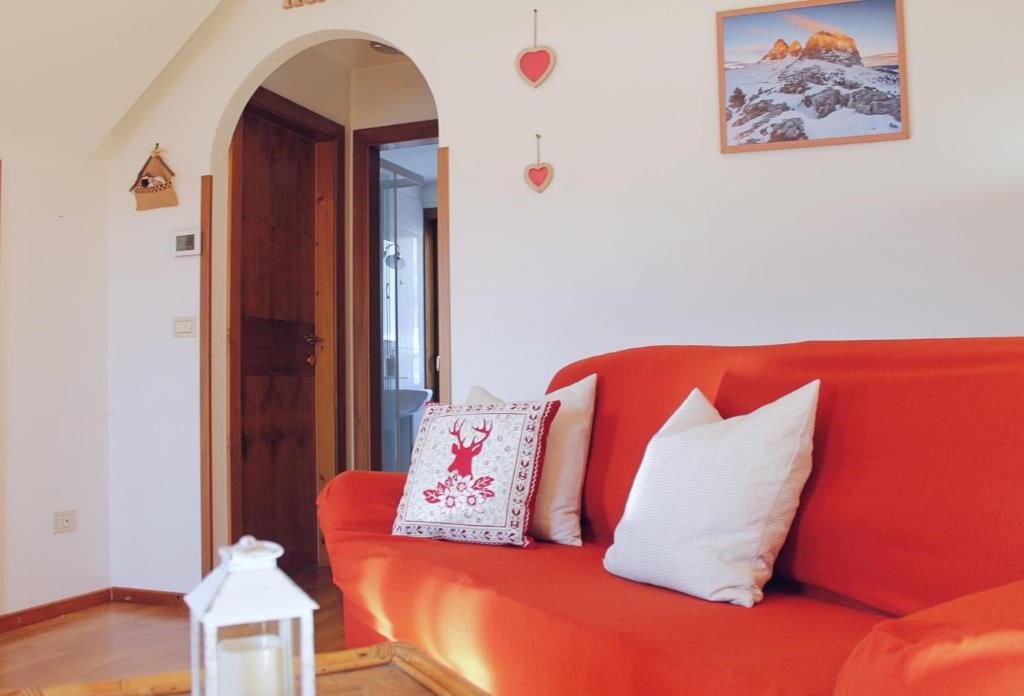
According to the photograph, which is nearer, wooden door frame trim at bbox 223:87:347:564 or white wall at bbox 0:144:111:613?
white wall at bbox 0:144:111:613

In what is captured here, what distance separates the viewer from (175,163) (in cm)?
368

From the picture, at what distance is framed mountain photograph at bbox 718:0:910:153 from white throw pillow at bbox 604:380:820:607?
133 cm

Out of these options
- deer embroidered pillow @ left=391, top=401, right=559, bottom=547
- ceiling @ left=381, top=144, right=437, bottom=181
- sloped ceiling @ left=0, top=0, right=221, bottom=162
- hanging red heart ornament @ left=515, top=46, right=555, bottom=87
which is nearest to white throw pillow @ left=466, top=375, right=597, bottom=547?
deer embroidered pillow @ left=391, top=401, right=559, bottom=547

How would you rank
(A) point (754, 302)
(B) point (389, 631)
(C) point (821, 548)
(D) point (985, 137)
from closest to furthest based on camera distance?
(C) point (821, 548)
(B) point (389, 631)
(D) point (985, 137)
(A) point (754, 302)

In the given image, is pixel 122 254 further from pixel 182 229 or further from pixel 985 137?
pixel 985 137

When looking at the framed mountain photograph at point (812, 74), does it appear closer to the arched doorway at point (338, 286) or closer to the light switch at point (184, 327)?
the arched doorway at point (338, 286)

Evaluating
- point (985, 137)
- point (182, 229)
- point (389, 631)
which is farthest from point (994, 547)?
point (182, 229)

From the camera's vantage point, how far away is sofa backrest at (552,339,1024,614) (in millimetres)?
1379

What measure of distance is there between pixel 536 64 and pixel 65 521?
258 cm

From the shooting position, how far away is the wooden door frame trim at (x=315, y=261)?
3.78 metres

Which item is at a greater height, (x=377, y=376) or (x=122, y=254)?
(x=122, y=254)

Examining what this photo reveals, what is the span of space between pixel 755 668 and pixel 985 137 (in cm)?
196

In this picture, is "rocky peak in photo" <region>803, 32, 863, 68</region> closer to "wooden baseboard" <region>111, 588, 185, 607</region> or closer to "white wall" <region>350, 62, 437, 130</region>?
"white wall" <region>350, 62, 437, 130</region>

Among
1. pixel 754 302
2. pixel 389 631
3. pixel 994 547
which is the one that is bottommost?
pixel 389 631
